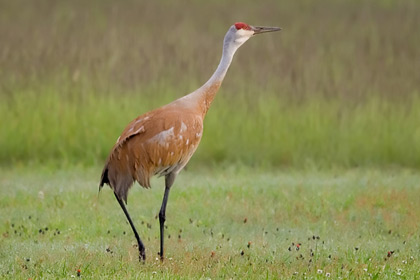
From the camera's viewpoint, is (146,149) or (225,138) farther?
(225,138)

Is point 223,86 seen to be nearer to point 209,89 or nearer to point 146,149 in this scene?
point 209,89

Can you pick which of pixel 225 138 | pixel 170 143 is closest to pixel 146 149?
pixel 170 143

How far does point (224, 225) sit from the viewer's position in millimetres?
8508

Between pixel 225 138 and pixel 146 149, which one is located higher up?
pixel 146 149

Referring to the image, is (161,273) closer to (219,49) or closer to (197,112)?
(197,112)

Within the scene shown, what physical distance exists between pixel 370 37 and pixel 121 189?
861 centimetres

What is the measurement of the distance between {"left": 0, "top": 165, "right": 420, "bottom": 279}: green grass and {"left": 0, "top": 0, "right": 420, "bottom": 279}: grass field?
24 millimetres

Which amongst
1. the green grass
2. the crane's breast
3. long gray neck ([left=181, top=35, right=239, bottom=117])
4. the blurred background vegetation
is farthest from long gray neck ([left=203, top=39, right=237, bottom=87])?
the blurred background vegetation

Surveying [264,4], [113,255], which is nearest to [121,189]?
[113,255]

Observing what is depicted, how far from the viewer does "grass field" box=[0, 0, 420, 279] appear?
720 cm

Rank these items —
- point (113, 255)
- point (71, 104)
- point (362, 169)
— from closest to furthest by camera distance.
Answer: point (113, 255), point (362, 169), point (71, 104)

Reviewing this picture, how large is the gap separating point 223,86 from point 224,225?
4.68 m

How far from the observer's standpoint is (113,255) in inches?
275

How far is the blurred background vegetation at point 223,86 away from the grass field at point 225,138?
0.09 feet
